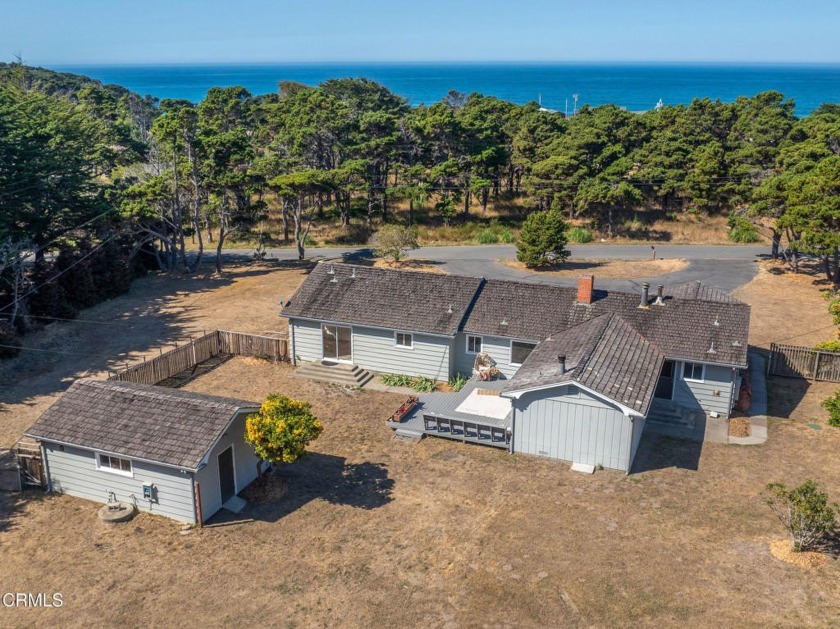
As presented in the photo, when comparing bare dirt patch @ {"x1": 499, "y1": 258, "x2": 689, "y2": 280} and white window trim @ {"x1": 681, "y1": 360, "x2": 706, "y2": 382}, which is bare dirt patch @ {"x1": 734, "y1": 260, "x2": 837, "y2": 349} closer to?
bare dirt patch @ {"x1": 499, "y1": 258, "x2": 689, "y2": 280}

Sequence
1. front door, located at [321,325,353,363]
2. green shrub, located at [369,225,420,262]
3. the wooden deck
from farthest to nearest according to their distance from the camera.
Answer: green shrub, located at [369,225,420,262] → front door, located at [321,325,353,363] → the wooden deck

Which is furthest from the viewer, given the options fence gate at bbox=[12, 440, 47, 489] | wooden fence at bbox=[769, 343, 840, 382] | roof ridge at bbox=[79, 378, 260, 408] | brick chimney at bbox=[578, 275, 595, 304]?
wooden fence at bbox=[769, 343, 840, 382]

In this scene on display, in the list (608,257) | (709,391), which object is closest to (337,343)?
(709,391)

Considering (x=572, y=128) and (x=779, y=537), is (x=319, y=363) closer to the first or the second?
(x=779, y=537)

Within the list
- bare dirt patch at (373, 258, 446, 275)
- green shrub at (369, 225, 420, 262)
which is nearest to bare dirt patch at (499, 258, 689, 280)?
bare dirt patch at (373, 258, 446, 275)

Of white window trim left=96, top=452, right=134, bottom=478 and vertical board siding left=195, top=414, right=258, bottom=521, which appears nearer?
vertical board siding left=195, top=414, right=258, bottom=521

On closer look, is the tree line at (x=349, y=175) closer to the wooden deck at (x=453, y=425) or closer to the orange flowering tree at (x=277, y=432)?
the orange flowering tree at (x=277, y=432)
